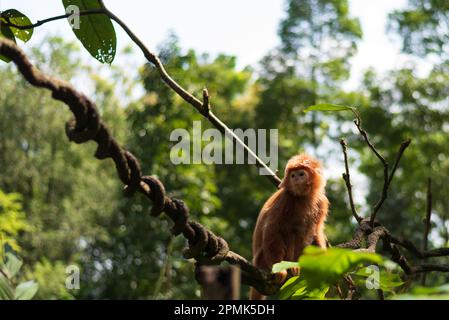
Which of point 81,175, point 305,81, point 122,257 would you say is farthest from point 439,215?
point 81,175

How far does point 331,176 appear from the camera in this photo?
14289 millimetres

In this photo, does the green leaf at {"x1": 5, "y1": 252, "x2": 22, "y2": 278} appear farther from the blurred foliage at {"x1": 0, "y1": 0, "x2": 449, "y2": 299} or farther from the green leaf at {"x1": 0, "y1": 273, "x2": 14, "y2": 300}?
the blurred foliage at {"x1": 0, "y1": 0, "x2": 449, "y2": 299}

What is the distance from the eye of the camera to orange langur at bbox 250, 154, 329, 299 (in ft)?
10.5

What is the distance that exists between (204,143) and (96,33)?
660 cm

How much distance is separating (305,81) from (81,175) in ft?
41.4

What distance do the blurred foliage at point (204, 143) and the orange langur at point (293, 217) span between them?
2.70 m

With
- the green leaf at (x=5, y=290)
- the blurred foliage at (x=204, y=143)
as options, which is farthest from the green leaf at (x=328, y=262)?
the blurred foliage at (x=204, y=143)

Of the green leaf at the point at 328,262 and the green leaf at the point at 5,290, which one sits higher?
the green leaf at the point at 328,262

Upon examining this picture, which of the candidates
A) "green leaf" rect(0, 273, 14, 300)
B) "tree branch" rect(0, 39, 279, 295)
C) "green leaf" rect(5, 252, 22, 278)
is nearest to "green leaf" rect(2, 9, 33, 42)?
"tree branch" rect(0, 39, 279, 295)

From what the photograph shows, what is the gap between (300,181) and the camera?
11.0 feet

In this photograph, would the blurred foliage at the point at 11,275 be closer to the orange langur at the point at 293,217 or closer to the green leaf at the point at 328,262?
the orange langur at the point at 293,217

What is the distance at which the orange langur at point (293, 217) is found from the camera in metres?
3.21

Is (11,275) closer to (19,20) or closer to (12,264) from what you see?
(12,264)
